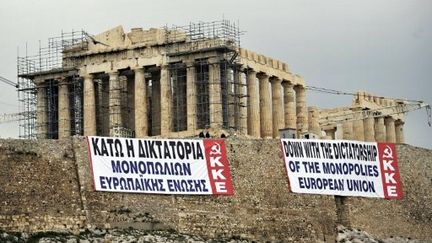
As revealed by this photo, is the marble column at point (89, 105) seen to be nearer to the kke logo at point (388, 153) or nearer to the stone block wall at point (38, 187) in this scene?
the kke logo at point (388, 153)

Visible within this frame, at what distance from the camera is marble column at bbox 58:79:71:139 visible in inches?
4003

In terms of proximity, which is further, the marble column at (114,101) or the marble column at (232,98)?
the marble column at (114,101)

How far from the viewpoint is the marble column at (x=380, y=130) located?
113 m

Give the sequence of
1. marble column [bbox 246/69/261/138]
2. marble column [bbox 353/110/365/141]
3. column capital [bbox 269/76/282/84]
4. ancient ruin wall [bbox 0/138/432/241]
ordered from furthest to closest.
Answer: marble column [bbox 353/110/365/141] → column capital [bbox 269/76/282/84] → marble column [bbox 246/69/261/138] → ancient ruin wall [bbox 0/138/432/241]

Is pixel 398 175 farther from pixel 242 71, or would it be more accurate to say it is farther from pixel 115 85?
pixel 115 85

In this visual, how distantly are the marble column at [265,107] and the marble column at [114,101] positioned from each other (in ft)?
31.5

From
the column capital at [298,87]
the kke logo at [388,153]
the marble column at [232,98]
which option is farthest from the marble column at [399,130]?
the kke logo at [388,153]

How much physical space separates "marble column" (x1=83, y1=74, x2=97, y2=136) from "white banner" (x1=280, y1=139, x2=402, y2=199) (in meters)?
22.3

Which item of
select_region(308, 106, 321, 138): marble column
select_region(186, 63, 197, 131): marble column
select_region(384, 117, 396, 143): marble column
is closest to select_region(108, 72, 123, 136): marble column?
select_region(186, 63, 197, 131): marble column

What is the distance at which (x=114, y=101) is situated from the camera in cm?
9975

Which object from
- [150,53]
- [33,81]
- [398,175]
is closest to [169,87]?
[150,53]

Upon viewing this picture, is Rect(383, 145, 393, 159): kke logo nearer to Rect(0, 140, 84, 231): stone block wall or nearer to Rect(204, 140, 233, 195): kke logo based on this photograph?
Rect(204, 140, 233, 195): kke logo

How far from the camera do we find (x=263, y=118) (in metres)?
101

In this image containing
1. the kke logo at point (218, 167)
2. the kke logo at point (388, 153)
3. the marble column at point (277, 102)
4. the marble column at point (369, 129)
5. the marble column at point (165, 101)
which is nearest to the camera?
the kke logo at point (218, 167)
